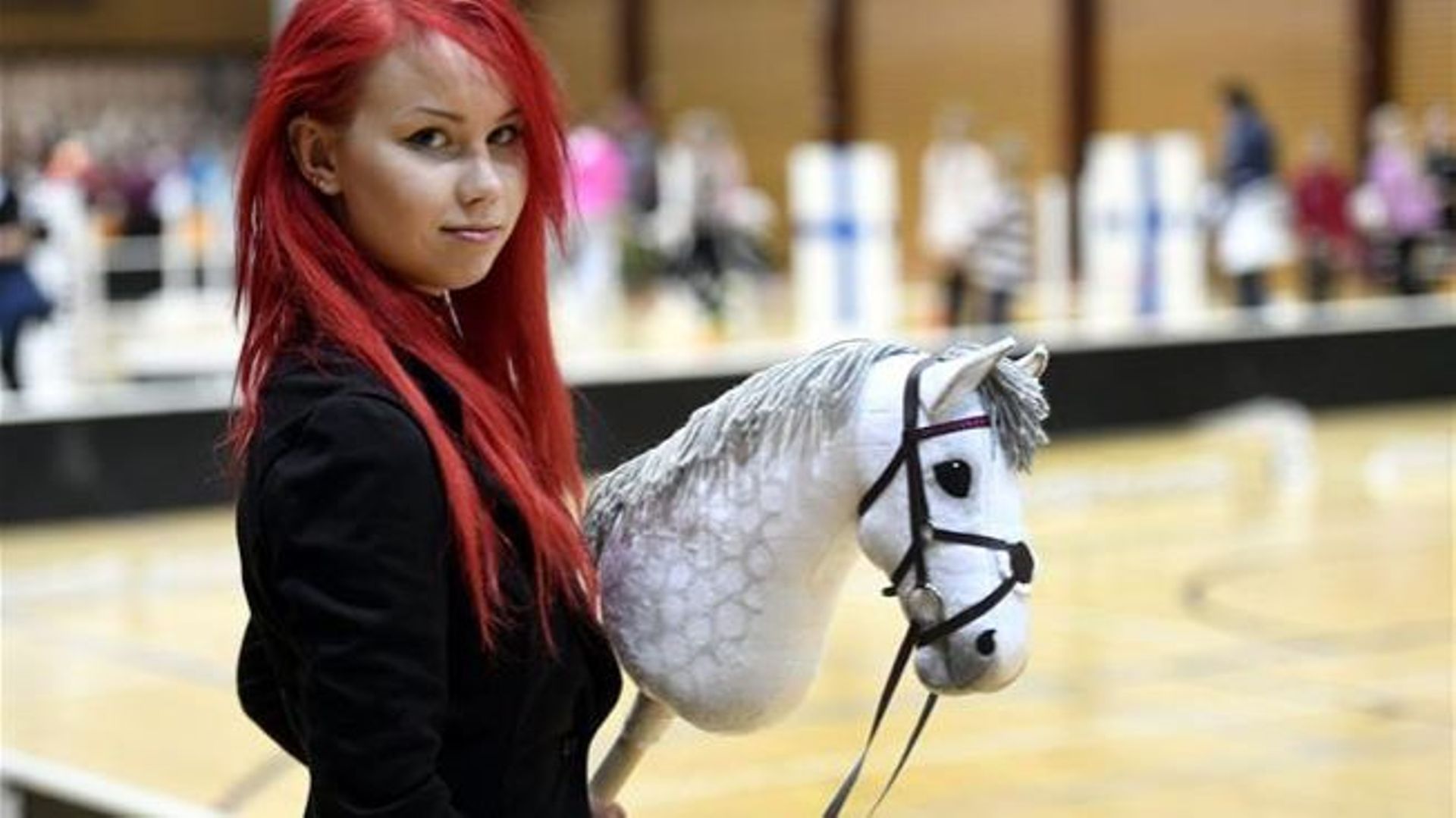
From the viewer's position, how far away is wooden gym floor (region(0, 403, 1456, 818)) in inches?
266

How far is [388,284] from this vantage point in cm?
210

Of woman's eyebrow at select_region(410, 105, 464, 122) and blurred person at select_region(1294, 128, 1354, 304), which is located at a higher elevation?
woman's eyebrow at select_region(410, 105, 464, 122)

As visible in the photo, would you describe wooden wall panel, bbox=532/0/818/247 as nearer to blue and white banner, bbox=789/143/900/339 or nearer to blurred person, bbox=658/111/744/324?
blurred person, bbox=658/111/744/324

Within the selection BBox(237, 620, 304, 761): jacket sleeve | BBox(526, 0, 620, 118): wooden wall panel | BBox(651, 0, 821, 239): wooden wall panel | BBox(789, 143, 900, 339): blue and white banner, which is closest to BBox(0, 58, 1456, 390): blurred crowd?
BBox(789, 143, 900, 339): blue and white banner

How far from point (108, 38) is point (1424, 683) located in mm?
31181

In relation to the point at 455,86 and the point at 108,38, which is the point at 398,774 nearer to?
the point at 455,86

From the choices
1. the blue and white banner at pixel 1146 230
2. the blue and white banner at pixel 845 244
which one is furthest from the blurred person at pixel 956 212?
the blue and white banner at pixel 845 244

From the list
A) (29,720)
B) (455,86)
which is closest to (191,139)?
(29,720)

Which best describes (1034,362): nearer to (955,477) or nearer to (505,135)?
(955,477)

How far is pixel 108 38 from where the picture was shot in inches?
1446

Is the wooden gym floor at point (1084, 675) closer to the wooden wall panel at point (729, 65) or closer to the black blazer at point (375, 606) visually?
the black blazer at point (375, 606)

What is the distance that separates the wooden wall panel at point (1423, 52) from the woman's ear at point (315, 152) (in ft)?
81.2

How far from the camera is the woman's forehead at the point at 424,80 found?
205 centimetres

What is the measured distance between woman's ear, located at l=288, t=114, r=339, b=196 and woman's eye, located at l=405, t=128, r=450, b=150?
0.22 feet
